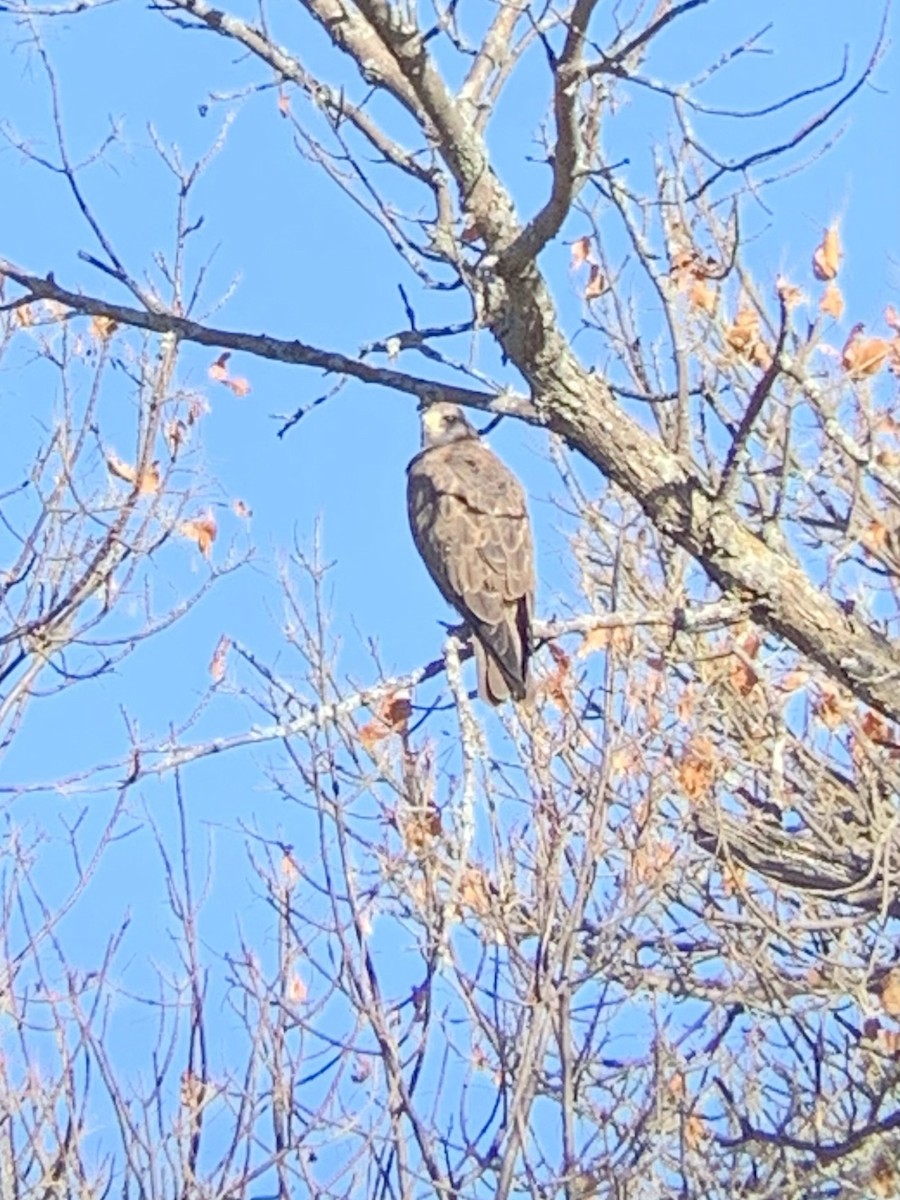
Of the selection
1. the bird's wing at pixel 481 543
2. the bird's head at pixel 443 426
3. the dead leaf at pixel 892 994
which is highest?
the bird's head at pixel 443 426

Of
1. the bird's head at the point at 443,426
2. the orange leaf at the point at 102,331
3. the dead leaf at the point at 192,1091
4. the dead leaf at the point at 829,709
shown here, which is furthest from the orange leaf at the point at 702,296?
the dead leaf at the point at 192,1091

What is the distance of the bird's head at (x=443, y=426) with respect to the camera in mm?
7086

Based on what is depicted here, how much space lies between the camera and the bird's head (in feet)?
23.2

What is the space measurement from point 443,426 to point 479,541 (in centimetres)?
96

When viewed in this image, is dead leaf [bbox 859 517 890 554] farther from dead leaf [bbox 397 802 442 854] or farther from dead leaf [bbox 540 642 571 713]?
dead leaf [bbox 397 802 442 854]

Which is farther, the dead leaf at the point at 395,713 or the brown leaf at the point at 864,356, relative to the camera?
the brown leaf at the point at 864,356

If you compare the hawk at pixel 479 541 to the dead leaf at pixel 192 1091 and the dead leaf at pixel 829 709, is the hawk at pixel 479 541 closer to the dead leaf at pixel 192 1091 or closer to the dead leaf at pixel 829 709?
the dead leaf at pixel 829 709

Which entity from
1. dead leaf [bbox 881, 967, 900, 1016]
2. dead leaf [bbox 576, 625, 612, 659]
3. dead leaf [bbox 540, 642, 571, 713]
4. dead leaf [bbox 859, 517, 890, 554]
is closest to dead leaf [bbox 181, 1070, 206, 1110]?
dead leaf [bbox 576, 625, 612, 659]

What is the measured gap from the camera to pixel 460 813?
348 cm

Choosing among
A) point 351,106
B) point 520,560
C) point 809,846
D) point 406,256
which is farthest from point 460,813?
point 809,846

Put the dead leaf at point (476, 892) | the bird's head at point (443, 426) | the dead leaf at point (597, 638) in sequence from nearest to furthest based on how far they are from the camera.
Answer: the dead leaf at point (597, 638) → the dead leaf at point (476, 892) → the bird's head at point (443, 426)

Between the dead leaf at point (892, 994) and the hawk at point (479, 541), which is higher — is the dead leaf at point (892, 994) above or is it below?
below

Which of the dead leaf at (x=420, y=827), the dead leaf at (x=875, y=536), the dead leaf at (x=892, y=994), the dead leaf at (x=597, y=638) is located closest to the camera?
the dead leaf at (x=420, y=827)

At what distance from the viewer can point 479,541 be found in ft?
20.9
